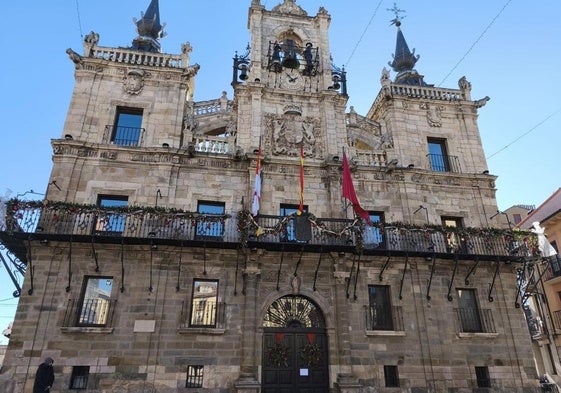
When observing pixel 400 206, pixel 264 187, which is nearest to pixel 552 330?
pixel 400 206

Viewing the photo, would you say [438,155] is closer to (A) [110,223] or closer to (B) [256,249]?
(B) [256,249]

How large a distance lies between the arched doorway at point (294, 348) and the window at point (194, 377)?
6.71 feet

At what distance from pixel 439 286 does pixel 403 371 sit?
3578 mm

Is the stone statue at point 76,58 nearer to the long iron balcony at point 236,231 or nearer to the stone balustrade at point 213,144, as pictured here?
the stone balustrade at point 213,144

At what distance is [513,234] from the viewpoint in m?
16.6

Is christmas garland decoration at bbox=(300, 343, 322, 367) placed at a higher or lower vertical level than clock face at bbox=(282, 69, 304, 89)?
lower

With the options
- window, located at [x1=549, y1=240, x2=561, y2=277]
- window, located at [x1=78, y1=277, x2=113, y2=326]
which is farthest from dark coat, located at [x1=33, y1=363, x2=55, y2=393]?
window, located at [x1=549, y1=240, x2=561, y2=277]

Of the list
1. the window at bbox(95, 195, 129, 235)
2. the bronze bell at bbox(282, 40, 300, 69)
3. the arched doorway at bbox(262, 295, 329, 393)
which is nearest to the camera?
the arched doorway at bbox(262, 295, 329, 393)

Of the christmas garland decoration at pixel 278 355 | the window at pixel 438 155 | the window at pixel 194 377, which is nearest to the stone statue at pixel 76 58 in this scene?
the window at pixel 194 377

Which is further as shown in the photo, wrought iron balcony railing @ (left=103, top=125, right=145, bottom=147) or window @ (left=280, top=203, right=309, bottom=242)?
wrought iron balcony railing @ (left=103, top=125, right=145, bottom=147)

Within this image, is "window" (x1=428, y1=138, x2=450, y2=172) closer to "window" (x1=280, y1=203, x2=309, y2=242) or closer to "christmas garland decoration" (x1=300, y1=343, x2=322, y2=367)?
"window" (x1=280, y1=203, x2=309, y2=242)

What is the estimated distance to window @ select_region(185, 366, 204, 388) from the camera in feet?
44.1

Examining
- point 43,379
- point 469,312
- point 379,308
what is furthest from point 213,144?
point 469,312

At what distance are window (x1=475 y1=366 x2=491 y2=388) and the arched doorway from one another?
18.4 ft
